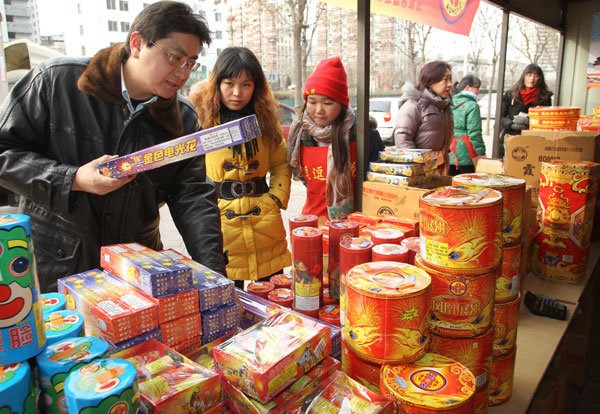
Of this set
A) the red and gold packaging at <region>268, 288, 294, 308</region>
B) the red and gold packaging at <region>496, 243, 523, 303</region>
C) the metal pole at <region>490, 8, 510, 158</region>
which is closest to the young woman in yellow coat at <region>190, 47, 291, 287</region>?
the red and gold packaging at <region>268, 288, 294, 308</region>

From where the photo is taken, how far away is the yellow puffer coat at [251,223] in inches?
97.3

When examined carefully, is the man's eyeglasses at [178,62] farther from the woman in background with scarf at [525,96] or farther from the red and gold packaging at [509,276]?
the woman in background with scarf at [525,96]

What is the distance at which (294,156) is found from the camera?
9.04 ft

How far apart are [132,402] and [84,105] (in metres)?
1.18

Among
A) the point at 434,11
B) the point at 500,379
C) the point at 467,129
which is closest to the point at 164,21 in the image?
the point at 500,379

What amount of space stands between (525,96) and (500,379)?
204 inches

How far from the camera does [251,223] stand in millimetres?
2525

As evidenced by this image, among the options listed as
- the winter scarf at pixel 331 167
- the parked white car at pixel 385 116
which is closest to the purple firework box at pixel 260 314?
the winter scarf at pixel 331 167

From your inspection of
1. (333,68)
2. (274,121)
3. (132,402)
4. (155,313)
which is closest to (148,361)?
(155,313)

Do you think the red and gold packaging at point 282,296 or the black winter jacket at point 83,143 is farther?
the red and gold packaging at point 282,296

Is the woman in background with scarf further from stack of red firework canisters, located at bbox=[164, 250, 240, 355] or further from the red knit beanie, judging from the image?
stack of red firework canisters, located at bbox=[164, 250, 240, 355]

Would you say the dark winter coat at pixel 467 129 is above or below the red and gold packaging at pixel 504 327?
above

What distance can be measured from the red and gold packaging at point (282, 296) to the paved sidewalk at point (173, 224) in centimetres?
320

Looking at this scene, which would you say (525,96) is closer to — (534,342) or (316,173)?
(316,173)
